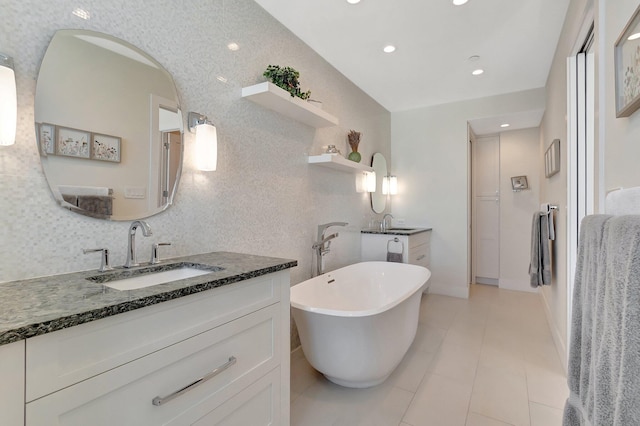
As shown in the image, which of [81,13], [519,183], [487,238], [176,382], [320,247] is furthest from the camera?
[487,238]

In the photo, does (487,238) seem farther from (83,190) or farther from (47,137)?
(47,137)

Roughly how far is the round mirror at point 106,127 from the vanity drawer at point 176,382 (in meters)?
0.73

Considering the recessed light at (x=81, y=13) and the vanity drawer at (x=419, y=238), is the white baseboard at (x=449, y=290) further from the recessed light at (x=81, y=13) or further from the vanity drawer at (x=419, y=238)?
the recessed light at (x=81, y=13)

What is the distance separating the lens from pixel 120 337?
2.71ft

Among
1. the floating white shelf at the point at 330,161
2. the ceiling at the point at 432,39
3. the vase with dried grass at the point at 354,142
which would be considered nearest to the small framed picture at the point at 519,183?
the ceiling at the point at 432,39

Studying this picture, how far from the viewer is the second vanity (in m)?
0.68

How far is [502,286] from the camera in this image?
4.49 m

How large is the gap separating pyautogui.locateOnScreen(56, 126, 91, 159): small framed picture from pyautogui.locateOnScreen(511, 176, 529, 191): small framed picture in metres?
4.93

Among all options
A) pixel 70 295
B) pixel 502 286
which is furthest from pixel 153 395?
pixel 502 286

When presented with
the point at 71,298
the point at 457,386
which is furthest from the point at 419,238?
the point at 71,298

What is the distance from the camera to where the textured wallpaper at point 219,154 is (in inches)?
42.8

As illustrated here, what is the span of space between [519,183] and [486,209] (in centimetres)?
59

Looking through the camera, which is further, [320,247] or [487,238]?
[487,238]

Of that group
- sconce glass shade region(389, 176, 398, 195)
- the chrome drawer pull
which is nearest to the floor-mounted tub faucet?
the chrome drawer pull
